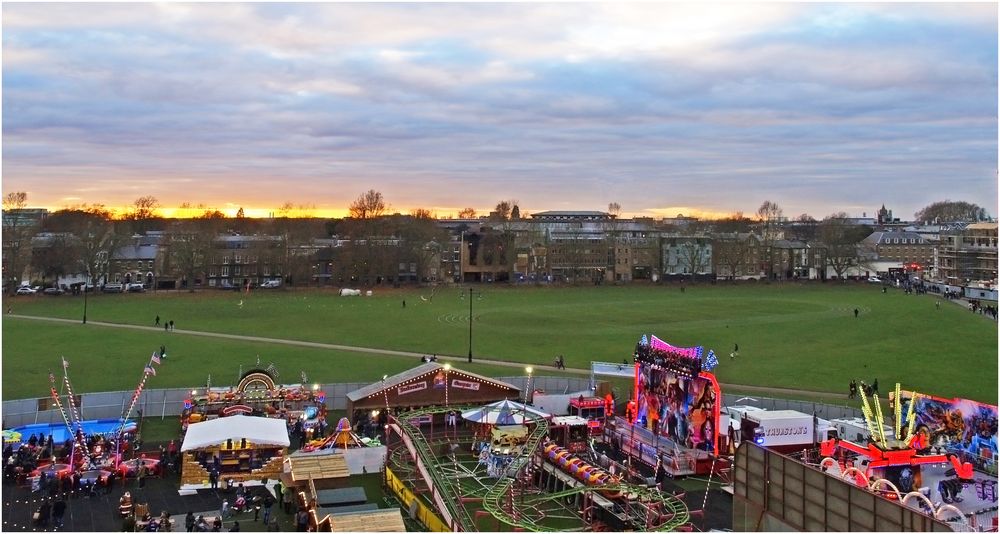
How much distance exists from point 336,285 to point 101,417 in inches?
2827

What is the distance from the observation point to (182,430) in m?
34.4

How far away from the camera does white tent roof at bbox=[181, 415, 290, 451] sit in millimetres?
28594

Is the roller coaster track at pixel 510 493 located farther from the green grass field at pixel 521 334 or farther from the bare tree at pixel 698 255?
the bare tree at pixel 698 255

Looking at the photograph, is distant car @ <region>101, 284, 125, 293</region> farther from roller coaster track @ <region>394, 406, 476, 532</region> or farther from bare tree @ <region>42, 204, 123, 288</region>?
roller coaster track @ <region>394, 406, 476, 532</region>

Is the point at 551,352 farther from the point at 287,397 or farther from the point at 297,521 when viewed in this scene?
the point at 297,521

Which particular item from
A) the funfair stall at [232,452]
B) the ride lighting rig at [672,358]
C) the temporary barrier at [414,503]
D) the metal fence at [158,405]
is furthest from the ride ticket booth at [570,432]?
the funfair stall at [232,452]

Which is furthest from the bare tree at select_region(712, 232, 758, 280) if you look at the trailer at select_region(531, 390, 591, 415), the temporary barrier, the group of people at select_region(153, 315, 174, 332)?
the temporary barrier

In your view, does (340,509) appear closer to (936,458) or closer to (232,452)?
(232,452)

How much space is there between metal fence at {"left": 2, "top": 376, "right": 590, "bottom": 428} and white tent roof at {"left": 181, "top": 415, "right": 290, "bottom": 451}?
7.22 m

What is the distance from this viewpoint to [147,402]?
3738 centimetres

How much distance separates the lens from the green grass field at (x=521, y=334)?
155 ft

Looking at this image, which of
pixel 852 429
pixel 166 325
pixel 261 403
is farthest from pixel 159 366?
pixel 852 429

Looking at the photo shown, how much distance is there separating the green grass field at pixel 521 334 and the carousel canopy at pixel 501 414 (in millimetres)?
14188

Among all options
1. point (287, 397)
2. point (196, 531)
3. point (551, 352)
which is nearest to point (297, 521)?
point (196, 531)
